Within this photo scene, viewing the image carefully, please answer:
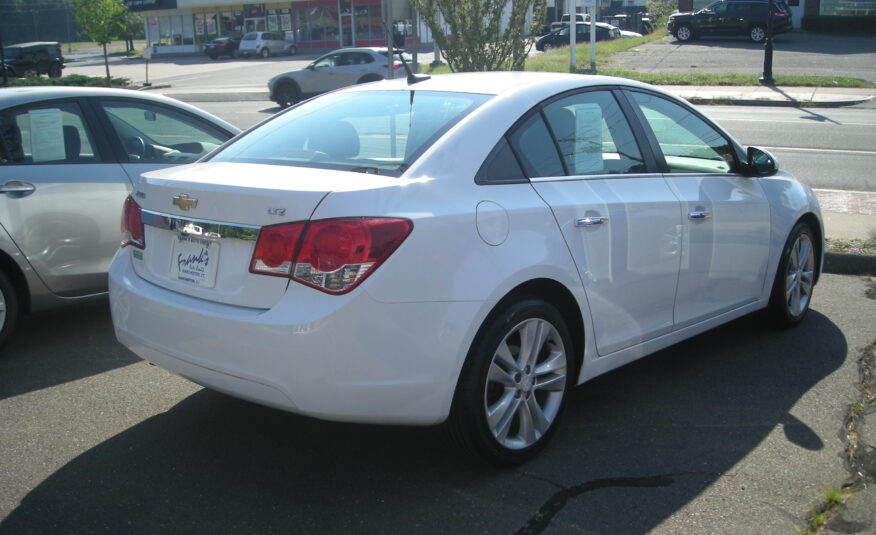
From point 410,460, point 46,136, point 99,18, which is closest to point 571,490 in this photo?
point 410,460

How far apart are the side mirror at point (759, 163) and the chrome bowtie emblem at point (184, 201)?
10.6 feet

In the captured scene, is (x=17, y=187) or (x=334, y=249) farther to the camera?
(x=17, y=187)

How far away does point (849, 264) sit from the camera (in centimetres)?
721

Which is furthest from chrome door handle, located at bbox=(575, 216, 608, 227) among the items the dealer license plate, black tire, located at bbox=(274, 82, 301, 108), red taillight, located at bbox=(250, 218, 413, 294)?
black tire, located at bbox=(274, 82, 301, 108)

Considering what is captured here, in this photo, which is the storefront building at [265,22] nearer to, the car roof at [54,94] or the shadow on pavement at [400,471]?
the car roof at [54,94]

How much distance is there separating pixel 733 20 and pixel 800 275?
118ft

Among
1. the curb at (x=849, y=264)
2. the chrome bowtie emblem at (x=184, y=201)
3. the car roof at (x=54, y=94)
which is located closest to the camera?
the chrome bowtie emblem at (x=184, y=201)

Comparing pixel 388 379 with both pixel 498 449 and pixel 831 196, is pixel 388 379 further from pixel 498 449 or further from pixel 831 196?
pixel 831 196

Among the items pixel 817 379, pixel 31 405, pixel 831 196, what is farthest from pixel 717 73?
pixel 31 405

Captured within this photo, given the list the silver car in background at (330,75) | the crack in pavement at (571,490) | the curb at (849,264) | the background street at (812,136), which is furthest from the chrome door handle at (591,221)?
the silver car in background at (330,75)

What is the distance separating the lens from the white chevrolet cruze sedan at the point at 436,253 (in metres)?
3.26

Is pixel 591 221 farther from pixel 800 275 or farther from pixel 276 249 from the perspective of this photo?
pixel 800 275

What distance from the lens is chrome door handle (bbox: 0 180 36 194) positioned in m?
5.22

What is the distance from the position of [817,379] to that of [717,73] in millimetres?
25866
